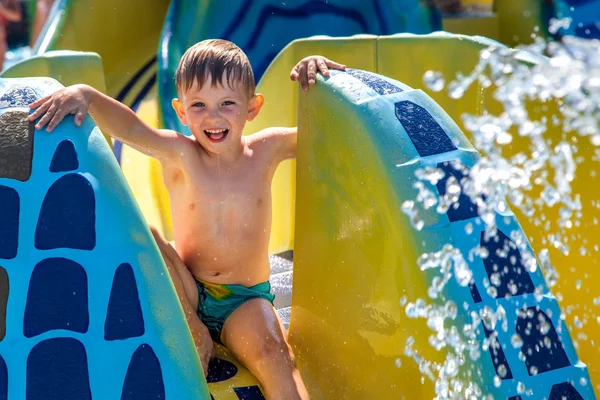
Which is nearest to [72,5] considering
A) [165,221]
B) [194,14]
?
[194,14]

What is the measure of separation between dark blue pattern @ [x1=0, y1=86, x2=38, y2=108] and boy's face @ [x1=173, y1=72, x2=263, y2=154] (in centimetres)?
46

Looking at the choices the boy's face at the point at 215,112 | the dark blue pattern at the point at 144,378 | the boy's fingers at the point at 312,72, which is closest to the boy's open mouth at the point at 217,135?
the boy's face at the point at 215,112

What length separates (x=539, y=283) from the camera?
69.2 inches

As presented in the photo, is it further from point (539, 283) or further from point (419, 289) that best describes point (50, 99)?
point (539, 283)

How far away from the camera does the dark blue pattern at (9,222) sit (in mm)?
1540

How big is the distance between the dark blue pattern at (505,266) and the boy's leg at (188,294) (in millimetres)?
647

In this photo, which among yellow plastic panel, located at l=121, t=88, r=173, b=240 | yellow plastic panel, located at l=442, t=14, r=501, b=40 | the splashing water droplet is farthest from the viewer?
yellow plastic panel, located at l=442, t=14, r=501, b=40

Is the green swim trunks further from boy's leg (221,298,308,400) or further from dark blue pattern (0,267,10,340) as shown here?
dark blue pattern (0,267,10,340)

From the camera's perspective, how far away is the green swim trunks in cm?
210

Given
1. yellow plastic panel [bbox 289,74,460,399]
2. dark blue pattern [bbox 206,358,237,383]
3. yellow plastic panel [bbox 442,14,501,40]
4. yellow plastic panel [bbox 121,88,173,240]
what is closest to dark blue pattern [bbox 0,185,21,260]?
dark blue pattern [bbox 206,358,237,383]

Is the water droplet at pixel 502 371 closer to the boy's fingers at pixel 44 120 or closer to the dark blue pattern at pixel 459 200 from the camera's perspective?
the dark blue pattern at pixel 459 200

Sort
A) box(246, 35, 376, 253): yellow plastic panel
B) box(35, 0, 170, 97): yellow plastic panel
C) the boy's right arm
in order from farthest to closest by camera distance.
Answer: box(35, 0, 170, 97): yellow plastic panel, box(246, 35, 376, 253): yellow plastic panel, the boy's right arm

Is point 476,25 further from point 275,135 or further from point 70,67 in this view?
point 275,135

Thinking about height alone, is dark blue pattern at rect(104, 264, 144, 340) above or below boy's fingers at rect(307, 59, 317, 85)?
below
